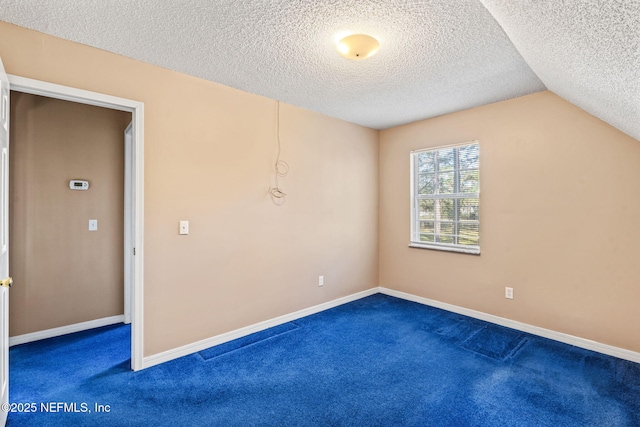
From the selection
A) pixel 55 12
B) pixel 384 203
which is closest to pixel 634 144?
pixel 384 203

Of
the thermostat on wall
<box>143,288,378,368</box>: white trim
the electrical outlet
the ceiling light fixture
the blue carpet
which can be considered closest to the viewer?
the blue carpet

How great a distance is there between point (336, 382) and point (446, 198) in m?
2.59

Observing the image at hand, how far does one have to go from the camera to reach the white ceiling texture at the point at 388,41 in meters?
1.49

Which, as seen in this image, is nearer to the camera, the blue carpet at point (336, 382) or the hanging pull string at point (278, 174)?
the blue carpet at point (336, 382)

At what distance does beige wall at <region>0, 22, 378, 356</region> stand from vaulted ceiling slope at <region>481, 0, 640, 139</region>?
86.4 inches

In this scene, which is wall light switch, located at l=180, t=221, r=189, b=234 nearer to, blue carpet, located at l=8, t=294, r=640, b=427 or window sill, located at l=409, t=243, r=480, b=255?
blue carpet, located at l=8, t=294, r=640, b=427

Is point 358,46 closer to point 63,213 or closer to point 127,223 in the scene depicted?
point 127,223

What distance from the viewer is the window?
3.62 metres

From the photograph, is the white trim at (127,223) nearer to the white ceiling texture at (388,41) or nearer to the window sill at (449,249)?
the white ceiling texture at (388,41)

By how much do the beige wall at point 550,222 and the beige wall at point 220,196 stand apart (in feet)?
4.61

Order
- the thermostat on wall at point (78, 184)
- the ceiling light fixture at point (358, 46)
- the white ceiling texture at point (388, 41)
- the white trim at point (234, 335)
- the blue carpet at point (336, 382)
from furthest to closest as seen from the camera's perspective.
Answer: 1. the thermostat on wall at point (78, 184)
2. the white trim at point (234, 335)
3. the ceiling light fixture at point (358, 46)
4. the blue carpet at point (336, 382)
5. the white ceiling texture at point (388, 41)

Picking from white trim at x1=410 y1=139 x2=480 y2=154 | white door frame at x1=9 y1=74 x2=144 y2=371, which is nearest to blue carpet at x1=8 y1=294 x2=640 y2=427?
white door frame at x1=9 y1=74 x2=144 y2=371

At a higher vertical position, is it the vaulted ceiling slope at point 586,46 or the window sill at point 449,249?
the vaulted ceiling slope at point 586,46

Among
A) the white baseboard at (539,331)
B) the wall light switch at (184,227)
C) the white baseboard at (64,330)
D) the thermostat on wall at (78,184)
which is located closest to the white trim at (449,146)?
the white baseboard at (539,331)
